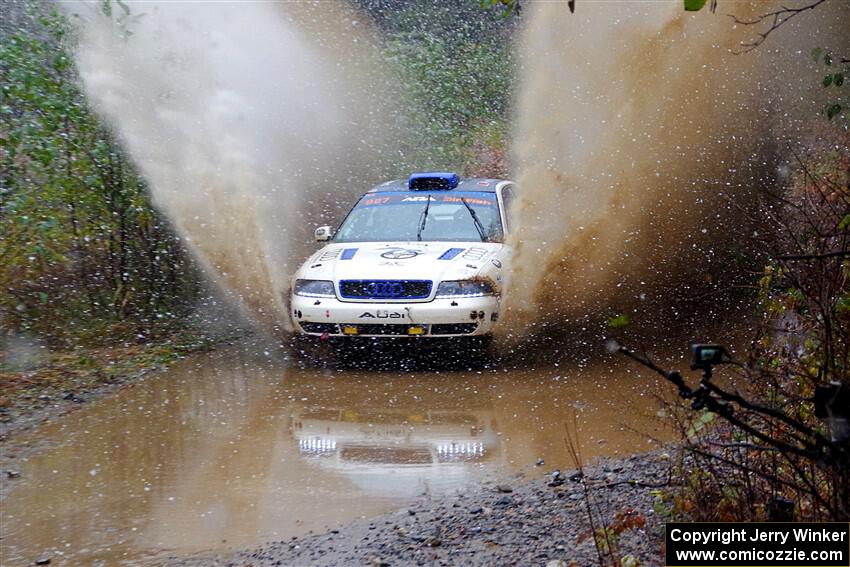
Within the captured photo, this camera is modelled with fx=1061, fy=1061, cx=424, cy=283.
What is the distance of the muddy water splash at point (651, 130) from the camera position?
37.1 ft

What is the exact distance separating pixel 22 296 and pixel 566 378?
562 centimetres

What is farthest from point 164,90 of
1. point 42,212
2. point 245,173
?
point 42,212

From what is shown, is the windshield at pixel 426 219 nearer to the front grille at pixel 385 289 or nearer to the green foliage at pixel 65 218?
the front grille at pixel 385 289

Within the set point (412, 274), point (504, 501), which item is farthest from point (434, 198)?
point (504, 501)

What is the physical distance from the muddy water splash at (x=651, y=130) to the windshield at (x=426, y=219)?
0.46 m

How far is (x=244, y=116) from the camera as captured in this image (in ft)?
53.2

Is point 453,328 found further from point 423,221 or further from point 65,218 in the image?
point 65,218

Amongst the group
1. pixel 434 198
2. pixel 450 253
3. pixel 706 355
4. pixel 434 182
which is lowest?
pixel 706 355

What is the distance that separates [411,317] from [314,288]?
103cm

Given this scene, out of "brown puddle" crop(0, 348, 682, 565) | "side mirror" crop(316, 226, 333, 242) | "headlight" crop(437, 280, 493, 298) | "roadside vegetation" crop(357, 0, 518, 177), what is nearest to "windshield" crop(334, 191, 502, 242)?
"side mirror" crop(316, 226, 333, 242)

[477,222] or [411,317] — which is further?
[477,222]

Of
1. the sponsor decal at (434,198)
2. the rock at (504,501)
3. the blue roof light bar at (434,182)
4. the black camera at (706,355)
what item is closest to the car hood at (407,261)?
the sponsor decal at (434,198)

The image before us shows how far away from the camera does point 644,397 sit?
8.37m

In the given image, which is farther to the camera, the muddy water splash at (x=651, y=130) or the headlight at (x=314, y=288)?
the muddy water splash at (x=651, y=130)
